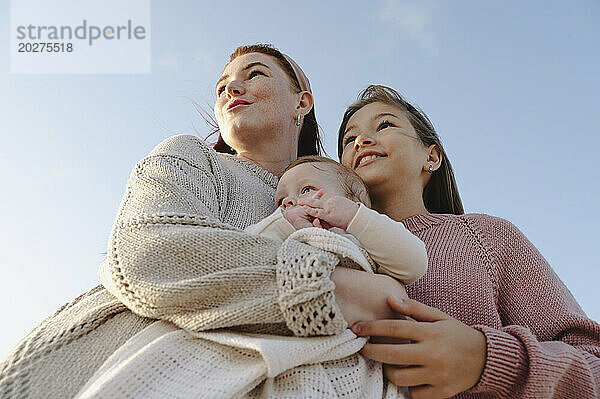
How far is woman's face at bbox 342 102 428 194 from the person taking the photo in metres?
2.61

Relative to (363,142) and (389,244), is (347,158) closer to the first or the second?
(363,142)

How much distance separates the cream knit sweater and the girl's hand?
11 centimetres

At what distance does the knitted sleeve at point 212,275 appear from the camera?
4.87ft

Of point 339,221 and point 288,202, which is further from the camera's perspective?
A: point 288,202

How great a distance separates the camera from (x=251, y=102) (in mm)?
2828

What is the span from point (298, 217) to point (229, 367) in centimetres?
63

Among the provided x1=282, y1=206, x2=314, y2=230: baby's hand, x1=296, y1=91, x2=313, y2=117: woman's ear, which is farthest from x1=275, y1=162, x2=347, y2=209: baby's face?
x1=296, y1=91, x2=313, y2=117: woman's ear

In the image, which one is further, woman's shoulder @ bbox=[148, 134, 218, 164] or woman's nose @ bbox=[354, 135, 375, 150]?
woman's nose @ bbox=[354, 135, 375, 150]

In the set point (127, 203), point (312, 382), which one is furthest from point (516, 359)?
point (127, 203)

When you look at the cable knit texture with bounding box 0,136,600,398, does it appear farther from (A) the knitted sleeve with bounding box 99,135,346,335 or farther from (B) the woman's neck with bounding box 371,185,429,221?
(B) the woman's neck with bounding box 371,185,429,221

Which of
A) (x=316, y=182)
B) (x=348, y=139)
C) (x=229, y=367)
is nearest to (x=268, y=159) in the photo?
(x=348, y=139)

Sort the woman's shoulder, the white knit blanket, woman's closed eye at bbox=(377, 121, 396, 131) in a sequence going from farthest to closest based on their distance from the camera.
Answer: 1. woman's closed eye at bbox=(377, 121, 396, 131)
2. the woman's shoulder
3. the white knit blanket

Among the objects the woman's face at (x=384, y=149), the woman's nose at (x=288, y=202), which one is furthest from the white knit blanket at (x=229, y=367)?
the woman's face at (x=384, y=149)

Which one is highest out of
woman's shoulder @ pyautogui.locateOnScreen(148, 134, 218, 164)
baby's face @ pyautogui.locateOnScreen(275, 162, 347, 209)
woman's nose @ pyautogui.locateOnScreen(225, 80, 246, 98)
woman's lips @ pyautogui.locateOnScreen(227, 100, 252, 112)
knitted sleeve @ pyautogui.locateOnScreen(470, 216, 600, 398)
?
woman's nose @ pyautogui.locateOnScreen(225, 80, 246, 98)
